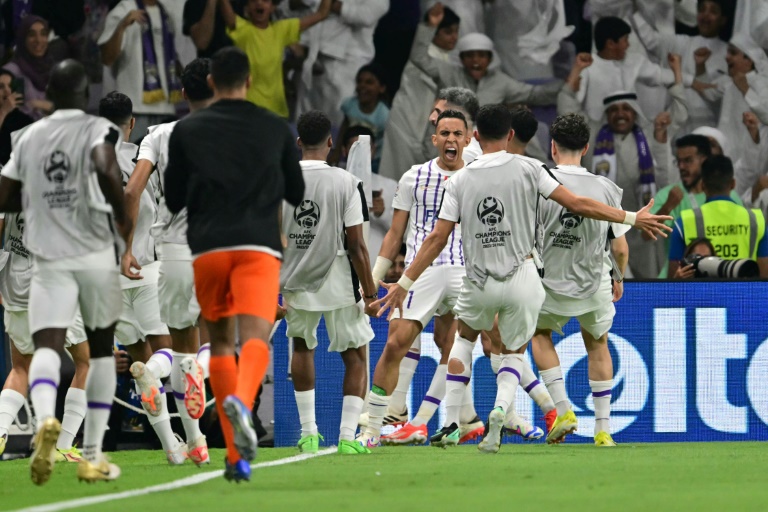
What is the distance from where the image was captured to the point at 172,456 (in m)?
8.79

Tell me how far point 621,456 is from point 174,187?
380cm

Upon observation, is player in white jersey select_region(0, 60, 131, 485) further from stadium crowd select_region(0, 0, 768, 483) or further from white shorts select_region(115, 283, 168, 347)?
stadium crowd select_region(0, 0, 768, 483)

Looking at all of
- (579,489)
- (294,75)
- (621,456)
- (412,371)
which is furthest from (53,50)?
(579,489)

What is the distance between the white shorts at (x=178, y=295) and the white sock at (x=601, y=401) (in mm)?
3383

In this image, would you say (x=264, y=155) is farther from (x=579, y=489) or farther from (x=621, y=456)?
(x=621, y=456)

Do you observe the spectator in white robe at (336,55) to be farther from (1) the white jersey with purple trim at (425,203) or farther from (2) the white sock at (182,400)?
(2) the white sock at (182,400)

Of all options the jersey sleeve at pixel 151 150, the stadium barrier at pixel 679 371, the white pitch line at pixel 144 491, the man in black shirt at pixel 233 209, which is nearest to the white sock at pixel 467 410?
the stadium barrier at pixel 679 371

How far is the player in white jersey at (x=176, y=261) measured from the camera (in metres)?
8.46

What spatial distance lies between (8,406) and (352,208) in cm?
263

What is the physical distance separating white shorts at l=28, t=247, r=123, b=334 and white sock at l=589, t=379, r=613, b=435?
16.1 ft

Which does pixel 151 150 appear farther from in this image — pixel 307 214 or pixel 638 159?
pixel 638 159

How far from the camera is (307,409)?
995 centimetres

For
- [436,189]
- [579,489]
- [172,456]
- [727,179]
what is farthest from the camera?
[727,179]

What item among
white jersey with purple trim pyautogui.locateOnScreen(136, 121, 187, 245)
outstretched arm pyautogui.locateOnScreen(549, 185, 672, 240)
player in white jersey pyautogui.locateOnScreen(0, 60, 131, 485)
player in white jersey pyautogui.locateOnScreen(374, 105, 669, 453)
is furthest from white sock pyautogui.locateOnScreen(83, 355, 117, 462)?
outstretched arm pyautogui.locateOnScreen(549, 185, 672, 240)
